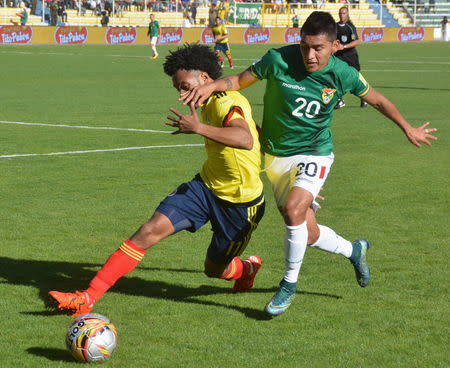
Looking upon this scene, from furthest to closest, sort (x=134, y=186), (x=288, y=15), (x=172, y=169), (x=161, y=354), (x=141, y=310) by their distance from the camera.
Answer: (x=288, y=15) < (x=172, y=169) < (x=134, y=186) < (x=141, y=310) < (x=161, y=354)

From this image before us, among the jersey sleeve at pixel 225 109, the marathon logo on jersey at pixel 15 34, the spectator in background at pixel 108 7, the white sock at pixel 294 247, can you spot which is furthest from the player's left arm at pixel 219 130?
the spectator in background at pixel 108 7

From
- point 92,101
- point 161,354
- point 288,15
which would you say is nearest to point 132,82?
point 92,101

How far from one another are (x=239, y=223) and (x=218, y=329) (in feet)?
2.75

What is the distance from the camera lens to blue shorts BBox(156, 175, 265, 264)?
639 cm

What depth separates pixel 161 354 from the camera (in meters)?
5.52

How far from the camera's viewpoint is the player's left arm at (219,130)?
5.62 metres

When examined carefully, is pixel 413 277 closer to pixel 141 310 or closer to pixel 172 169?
pixel 141 310

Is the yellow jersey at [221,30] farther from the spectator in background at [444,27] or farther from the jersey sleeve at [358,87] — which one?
the spectator in background at [444,27]

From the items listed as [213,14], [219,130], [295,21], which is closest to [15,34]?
[213,14]

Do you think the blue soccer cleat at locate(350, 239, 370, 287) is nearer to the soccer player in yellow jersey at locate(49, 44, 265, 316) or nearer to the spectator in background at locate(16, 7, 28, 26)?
the soccer player in yellow jersey at locate(49, 44, 265, 316)

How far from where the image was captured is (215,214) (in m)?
6.48

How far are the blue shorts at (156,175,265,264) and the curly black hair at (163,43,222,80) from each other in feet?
2.63

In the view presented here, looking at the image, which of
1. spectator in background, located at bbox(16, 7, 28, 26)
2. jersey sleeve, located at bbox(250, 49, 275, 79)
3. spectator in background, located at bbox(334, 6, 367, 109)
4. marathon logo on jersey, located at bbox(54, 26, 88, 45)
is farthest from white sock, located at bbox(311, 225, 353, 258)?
marathon logo on jersey, located at bbox(54, 26, 88, 45)

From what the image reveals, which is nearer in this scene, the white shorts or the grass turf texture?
the grass turf texture
